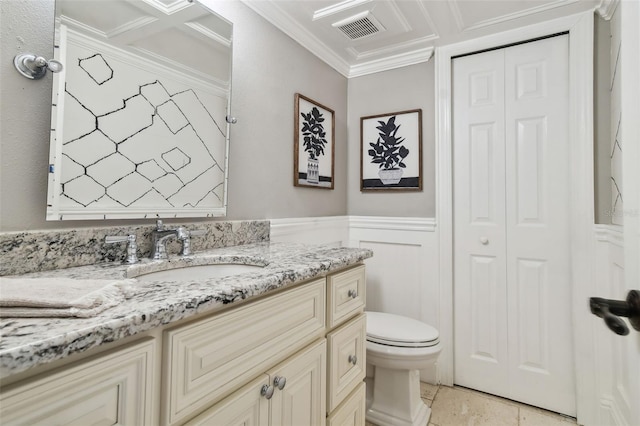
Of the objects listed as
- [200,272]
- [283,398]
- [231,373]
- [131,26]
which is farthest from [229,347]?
[131,26]

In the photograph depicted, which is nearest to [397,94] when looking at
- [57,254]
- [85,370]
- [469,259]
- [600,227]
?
[469,259]

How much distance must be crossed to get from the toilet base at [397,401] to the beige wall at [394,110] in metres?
1.00

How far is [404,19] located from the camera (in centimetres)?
181

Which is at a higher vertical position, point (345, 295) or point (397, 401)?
point (345, 295)

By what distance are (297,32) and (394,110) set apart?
83cm

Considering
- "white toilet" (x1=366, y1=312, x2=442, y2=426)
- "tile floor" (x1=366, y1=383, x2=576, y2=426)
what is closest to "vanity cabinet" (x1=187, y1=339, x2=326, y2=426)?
"white toilet" (x1=366, y1=312, x2=442, y2=426)

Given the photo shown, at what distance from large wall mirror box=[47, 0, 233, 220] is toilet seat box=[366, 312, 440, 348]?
102 cm

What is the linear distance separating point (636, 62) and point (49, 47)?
136 cm

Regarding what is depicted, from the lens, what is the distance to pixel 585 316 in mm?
1695

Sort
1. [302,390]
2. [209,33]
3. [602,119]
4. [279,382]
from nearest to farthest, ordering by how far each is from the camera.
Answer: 1. [279,382]
2. [302,390]
3. [209,33]
4. [602,119]

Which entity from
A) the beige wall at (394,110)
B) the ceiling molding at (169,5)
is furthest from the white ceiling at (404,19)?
the ceiling molding at (169,5)

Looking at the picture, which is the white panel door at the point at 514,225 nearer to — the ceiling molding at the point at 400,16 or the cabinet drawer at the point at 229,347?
the ceiling molding at the point at 400,16

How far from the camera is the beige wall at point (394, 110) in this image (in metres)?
2.16

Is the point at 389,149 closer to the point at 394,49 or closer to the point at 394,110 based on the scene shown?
the point at 394,110
